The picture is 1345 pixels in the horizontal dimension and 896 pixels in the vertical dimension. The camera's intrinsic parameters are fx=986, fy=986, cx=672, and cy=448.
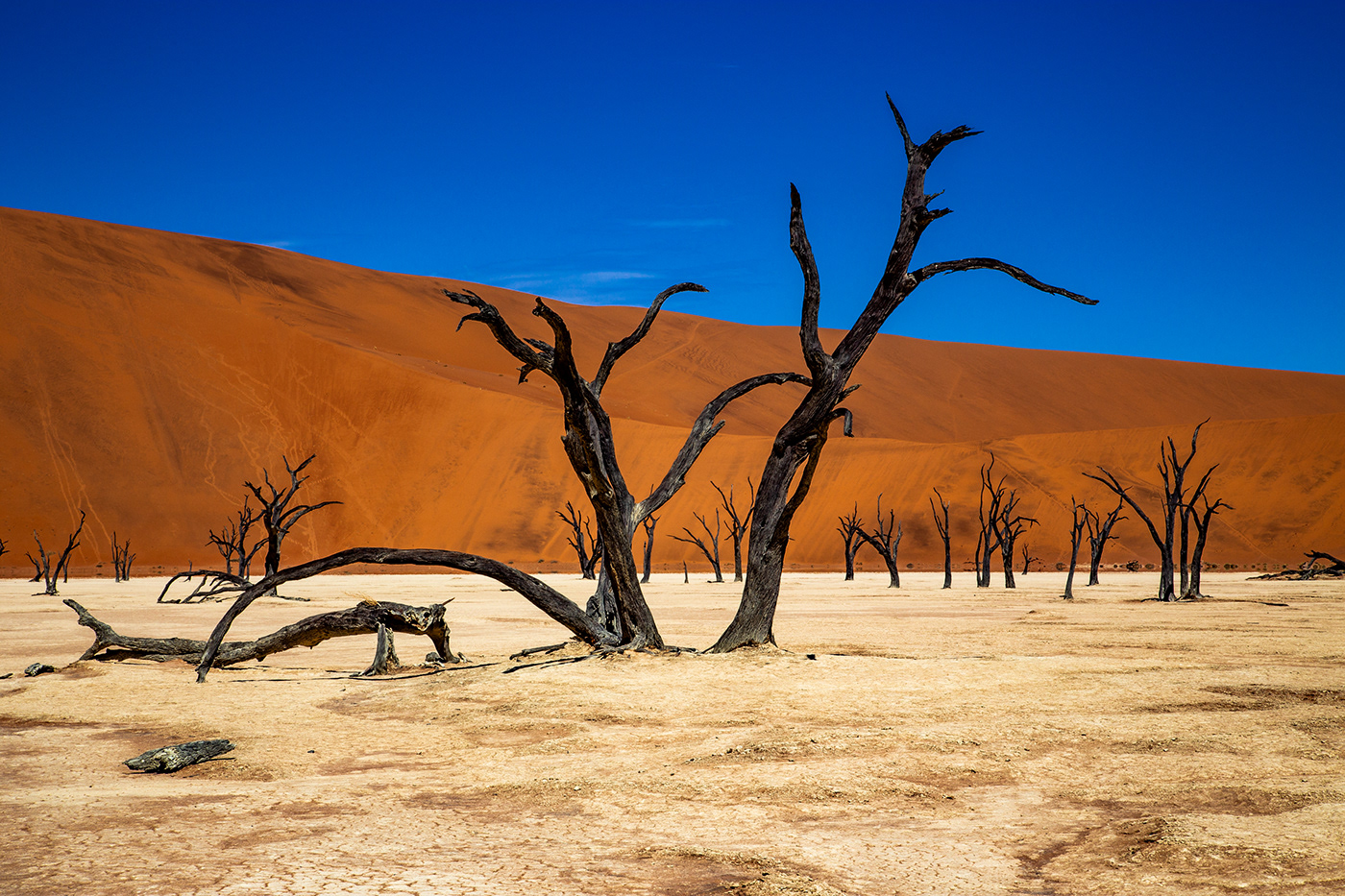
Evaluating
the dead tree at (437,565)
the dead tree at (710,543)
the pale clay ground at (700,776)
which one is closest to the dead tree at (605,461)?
the dead tree at (437,565)

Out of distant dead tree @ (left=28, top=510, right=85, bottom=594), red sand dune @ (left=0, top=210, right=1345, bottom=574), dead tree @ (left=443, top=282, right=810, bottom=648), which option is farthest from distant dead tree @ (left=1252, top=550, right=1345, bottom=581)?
distant dead tree @ (left=28, top=510, right=85, bottom=594)

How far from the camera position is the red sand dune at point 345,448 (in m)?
49.8

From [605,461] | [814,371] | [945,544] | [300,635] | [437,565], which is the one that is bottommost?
[300,635]

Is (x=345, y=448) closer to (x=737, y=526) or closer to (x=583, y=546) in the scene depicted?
(x=583, y=546)

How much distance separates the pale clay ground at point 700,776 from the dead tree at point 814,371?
0.61m

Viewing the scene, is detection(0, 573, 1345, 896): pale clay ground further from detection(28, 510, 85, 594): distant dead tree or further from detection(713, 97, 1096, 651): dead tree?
detection(28, 510, 85, 594): distant dead tree

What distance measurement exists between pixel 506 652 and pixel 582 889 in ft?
29.5

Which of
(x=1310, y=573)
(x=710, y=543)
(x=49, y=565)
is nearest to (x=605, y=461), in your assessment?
(x=49, y=565)

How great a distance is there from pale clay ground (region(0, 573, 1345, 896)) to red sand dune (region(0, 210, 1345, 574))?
39.2 metres

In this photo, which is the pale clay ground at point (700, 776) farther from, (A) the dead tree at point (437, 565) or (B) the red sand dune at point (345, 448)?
(B) the red sand dune at point (345, 448)

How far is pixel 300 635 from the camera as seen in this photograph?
32.2ft

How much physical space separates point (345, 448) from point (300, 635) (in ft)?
163

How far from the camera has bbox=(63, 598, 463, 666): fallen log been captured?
9.86m

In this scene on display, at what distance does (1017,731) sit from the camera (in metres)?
6.68
